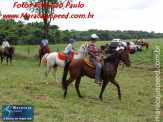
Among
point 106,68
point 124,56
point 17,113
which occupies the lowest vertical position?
point 17,113

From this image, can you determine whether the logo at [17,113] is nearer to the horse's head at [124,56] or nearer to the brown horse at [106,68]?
the brown horse at [106,68]

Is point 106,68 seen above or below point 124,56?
below

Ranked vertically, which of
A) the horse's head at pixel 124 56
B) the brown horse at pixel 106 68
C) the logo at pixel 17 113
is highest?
the horse's head at pixel 124 56

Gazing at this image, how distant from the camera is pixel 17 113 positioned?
5.33 meters

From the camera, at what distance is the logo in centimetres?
503

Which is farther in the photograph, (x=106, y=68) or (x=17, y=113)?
(x=106, y=68)

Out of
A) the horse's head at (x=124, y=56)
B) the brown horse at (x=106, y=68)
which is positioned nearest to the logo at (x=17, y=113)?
the brown horse at (x=106, y=68)

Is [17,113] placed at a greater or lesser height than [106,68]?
lesser

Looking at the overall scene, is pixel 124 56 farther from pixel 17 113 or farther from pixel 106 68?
pixel 17 113

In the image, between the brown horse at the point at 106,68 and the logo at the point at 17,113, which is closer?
the logo at the point at 17,113

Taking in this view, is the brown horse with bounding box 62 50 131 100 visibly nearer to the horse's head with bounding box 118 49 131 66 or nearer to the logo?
the horse's head with bounding box 118 49 131 66

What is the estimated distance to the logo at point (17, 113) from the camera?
5031 mm

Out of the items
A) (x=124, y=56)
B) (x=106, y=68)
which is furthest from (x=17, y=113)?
(x=124, y=56)

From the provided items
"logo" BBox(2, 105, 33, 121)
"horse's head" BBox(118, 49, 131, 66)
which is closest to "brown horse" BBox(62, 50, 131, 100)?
"horse's head" BBox(118, 49, 131, 66)
